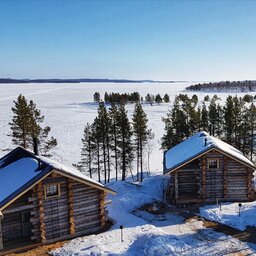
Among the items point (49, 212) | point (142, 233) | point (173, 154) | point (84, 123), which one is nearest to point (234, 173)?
point (173, 154)

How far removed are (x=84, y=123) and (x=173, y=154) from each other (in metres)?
55.7

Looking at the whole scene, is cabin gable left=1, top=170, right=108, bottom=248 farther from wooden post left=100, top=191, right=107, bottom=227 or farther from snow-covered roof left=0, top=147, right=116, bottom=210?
snow-covered roof left=0, top=147, right=116, bottom=210

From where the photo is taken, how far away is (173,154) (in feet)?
113

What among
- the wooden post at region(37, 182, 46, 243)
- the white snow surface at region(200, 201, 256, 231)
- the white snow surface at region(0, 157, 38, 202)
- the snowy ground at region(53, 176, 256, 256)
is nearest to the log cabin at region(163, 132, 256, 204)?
the white snow surface at region(200, 201, 256, 231)

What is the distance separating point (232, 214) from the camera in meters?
26.3

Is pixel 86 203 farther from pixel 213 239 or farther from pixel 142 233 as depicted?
pixel 213 239

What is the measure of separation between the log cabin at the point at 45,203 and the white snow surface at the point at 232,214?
8.81 meters

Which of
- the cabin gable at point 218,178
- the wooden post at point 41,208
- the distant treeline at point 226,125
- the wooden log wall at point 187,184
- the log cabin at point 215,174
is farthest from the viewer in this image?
the distant treeline at point 226,125

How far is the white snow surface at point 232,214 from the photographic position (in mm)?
24684

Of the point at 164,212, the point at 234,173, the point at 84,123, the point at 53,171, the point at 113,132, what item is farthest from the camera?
the point at 84,123

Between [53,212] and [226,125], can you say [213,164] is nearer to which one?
[53,212]

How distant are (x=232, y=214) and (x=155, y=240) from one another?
28.7ft

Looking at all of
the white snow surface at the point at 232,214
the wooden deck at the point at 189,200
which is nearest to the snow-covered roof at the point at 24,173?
the wooden deck at the point at 189,200

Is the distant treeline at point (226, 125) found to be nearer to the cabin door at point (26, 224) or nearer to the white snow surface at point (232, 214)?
the white snow surface at point (232, 214)
